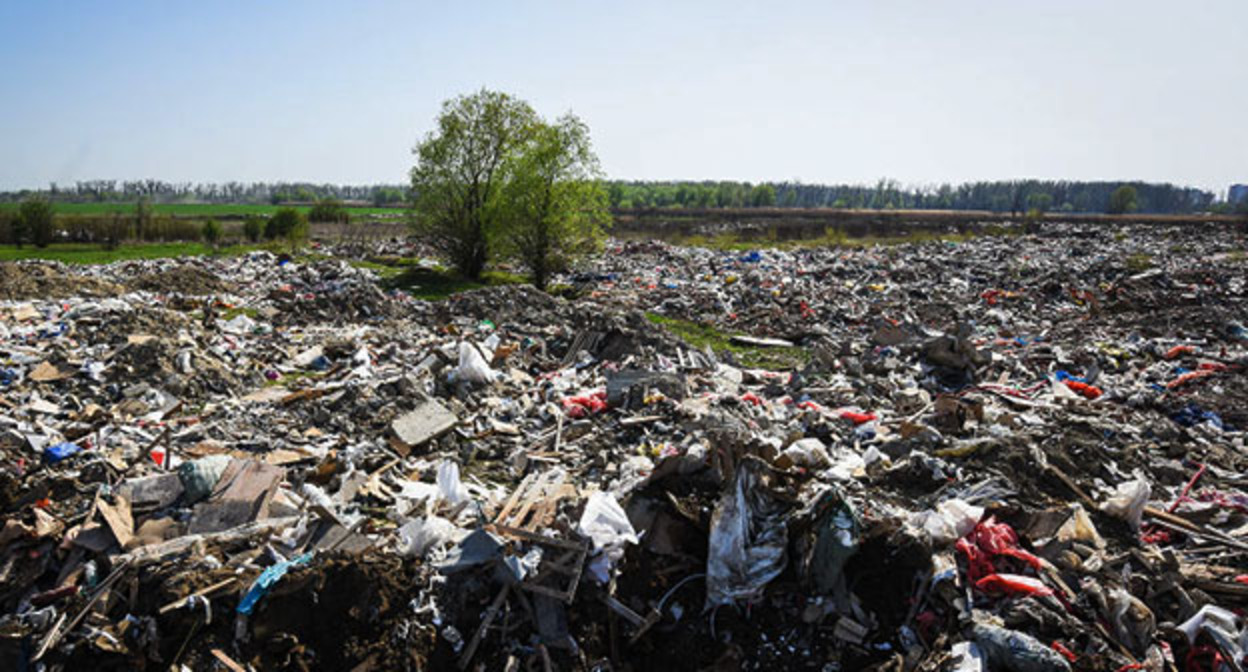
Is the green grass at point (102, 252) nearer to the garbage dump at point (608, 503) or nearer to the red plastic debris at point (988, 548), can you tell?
the garbage dump at point (608, 503)

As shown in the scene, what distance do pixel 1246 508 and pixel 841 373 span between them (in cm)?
464

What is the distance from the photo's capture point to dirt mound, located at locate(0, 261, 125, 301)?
1218cm

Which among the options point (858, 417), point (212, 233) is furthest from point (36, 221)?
point (858, 417)

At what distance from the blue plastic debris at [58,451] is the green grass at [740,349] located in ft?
27.8

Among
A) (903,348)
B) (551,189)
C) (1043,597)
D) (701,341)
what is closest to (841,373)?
(903,348)

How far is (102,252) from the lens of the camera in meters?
26.8

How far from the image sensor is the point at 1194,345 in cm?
995

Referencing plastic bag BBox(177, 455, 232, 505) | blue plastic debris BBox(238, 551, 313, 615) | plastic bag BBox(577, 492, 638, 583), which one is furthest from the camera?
plastic bag BBox(177, 455, 232, 505)

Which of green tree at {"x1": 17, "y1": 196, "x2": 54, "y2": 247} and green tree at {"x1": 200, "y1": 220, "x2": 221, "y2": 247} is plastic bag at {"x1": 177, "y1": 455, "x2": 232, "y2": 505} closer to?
green tree at {"x1": 200, "y1": 220, "x2": 221, "y2": 247}

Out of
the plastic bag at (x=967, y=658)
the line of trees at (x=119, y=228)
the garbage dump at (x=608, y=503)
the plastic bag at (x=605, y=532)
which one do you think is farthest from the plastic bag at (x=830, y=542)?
the line of trees at (x=119, y=228)

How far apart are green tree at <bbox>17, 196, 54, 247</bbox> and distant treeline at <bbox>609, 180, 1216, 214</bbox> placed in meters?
67.3

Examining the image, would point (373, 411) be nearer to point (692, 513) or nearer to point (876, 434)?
point (692, 513)

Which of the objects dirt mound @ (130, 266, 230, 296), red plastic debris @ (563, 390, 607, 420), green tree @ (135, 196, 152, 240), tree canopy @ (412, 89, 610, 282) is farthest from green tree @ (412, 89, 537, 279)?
green tree @ (135, 196, 152, 240)

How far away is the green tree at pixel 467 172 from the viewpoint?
774 inches
